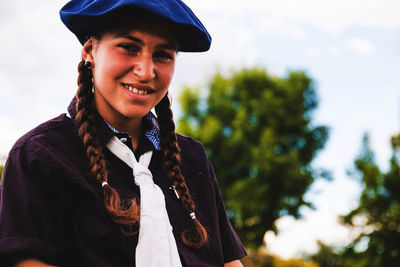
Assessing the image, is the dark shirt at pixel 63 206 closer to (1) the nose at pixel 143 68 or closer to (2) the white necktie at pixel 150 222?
(2) the white necktie at pixel 150 222

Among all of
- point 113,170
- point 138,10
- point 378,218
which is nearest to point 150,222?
point 113,170

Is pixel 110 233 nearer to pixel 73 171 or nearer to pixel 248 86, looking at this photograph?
pixel 73 171

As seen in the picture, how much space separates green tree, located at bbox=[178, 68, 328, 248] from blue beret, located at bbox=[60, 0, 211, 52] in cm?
1631

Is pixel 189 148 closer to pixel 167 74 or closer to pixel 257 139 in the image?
pixel 167 74

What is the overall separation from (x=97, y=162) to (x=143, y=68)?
Answer: 1.55 feet

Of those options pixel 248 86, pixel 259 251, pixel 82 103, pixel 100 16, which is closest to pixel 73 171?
pixel 82 103

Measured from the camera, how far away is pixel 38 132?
1774 millimetres

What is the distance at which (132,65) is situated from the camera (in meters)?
1.86

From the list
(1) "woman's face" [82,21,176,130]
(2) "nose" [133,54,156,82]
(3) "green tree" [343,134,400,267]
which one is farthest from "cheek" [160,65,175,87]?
(3) "green tree" [343,134,400,267]

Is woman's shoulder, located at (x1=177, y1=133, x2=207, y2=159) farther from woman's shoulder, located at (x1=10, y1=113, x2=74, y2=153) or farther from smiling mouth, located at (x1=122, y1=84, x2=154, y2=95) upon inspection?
woman's shoulder, located at (x1=10, y1=113, x2=74, y2=153)

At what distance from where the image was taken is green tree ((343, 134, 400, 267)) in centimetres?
1656

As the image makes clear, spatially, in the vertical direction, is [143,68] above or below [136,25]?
below

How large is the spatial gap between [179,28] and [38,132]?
81cm

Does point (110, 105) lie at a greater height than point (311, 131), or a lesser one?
lesser
